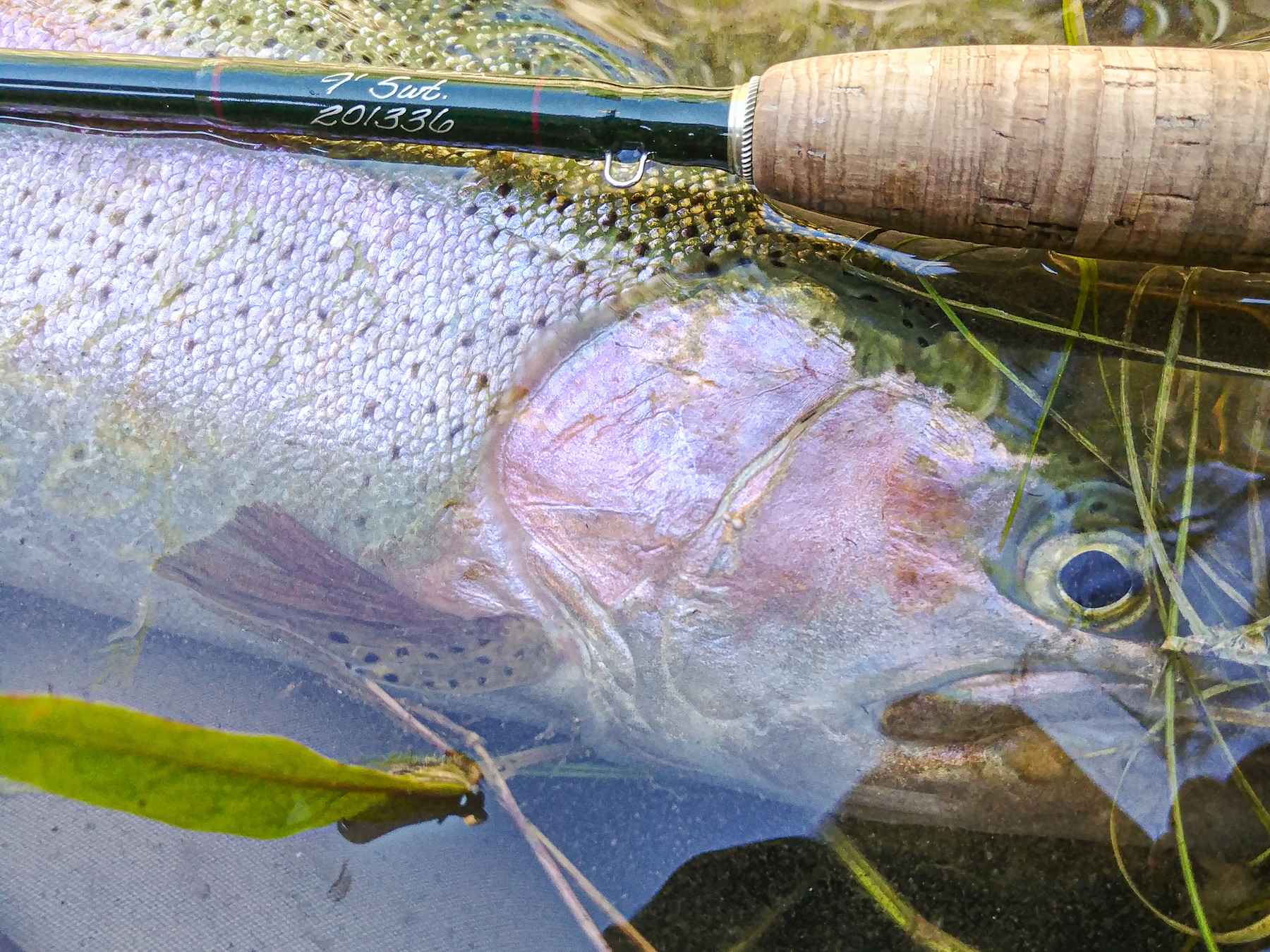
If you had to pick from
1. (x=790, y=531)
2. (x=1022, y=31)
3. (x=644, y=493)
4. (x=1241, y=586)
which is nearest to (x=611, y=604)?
(x=644, y=493)

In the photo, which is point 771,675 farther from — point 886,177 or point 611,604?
point 886,177

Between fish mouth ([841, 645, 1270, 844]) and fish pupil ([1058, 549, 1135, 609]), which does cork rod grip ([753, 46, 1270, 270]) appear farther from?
fish mouth ([841, 645, 1270, 844])

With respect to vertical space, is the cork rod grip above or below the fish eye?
above

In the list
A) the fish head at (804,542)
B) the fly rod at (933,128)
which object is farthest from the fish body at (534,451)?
the fly rod at (933,128)

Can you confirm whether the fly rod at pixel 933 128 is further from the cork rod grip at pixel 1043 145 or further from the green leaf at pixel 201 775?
the green leaf at pixel 201 775

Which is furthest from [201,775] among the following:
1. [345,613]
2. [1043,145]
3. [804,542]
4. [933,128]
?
[1043,145]

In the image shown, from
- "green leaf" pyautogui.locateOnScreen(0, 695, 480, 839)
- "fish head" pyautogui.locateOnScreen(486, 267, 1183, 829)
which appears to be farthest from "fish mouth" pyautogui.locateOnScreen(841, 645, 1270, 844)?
"green leaf" pyautogui.locateOnScreen(0, 695, 480, 839)
